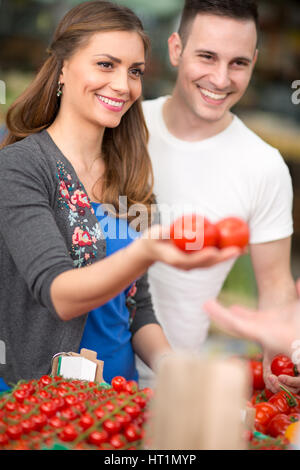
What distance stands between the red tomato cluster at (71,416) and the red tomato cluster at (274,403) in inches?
16.2

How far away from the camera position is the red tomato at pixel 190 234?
4.24ft

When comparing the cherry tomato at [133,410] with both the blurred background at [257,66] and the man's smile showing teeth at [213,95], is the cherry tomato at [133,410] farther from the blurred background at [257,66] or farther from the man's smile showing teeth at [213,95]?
the blurred background at [257,66]

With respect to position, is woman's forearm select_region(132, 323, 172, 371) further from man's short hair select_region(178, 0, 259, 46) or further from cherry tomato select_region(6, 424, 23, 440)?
man's short hair select_region(178, 0, 259, 46)

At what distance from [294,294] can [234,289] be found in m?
1.63

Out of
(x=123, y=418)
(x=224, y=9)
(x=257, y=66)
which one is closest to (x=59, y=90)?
(x=224, y=9)

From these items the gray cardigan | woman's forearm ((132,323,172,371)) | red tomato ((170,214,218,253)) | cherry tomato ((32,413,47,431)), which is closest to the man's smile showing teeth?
the gray cardigan

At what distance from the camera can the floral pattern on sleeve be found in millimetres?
1817

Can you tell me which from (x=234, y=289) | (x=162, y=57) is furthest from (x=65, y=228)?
(x=162, y=57)

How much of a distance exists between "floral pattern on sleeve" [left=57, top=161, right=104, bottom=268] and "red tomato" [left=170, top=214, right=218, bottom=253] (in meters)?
0.56

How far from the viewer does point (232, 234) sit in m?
1.35

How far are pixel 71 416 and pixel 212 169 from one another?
1.41 meters

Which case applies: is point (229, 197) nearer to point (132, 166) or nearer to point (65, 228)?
point (132, 166)

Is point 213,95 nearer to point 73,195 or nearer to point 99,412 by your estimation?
point 73,195

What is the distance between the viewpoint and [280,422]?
5.63 ft
